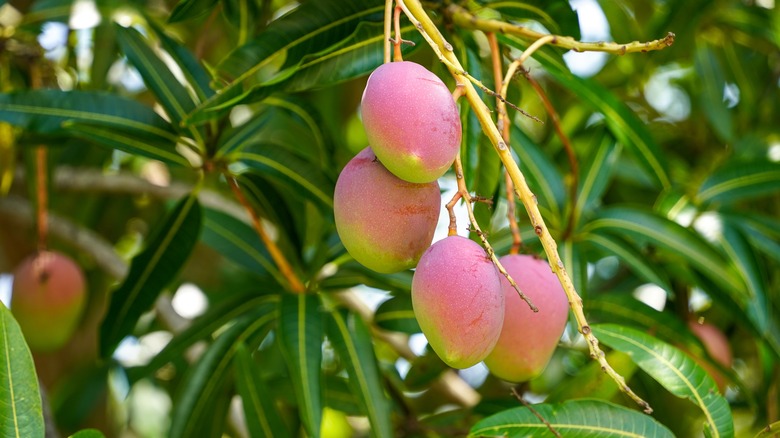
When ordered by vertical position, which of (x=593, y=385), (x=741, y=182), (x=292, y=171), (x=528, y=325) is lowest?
(x=593, y=385)

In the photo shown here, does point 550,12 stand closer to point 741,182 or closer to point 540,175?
point 540,175

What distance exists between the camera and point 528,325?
2.70 feet

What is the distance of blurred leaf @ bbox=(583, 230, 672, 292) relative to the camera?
1200 millimetres

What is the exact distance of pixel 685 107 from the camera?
2322 mm

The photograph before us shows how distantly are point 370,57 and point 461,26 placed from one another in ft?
0.41

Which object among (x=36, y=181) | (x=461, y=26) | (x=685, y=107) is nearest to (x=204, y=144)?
(x=461, y=26)

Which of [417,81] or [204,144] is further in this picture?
[204,144]

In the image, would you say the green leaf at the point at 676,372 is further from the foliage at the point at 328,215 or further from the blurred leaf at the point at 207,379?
the blurred leaf at the point at 207,379

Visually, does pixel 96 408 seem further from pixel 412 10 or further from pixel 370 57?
pixel 412 10

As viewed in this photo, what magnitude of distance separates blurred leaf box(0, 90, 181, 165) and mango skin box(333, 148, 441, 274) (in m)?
0.41

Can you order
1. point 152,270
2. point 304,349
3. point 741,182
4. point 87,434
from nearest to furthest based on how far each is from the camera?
point 87,434
point 304,349
point 152,270
point 741,182

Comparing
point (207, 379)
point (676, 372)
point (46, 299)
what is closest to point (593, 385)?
point (676, 372)

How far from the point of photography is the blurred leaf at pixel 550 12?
1.11 m

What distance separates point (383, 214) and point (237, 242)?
0.68 meters
